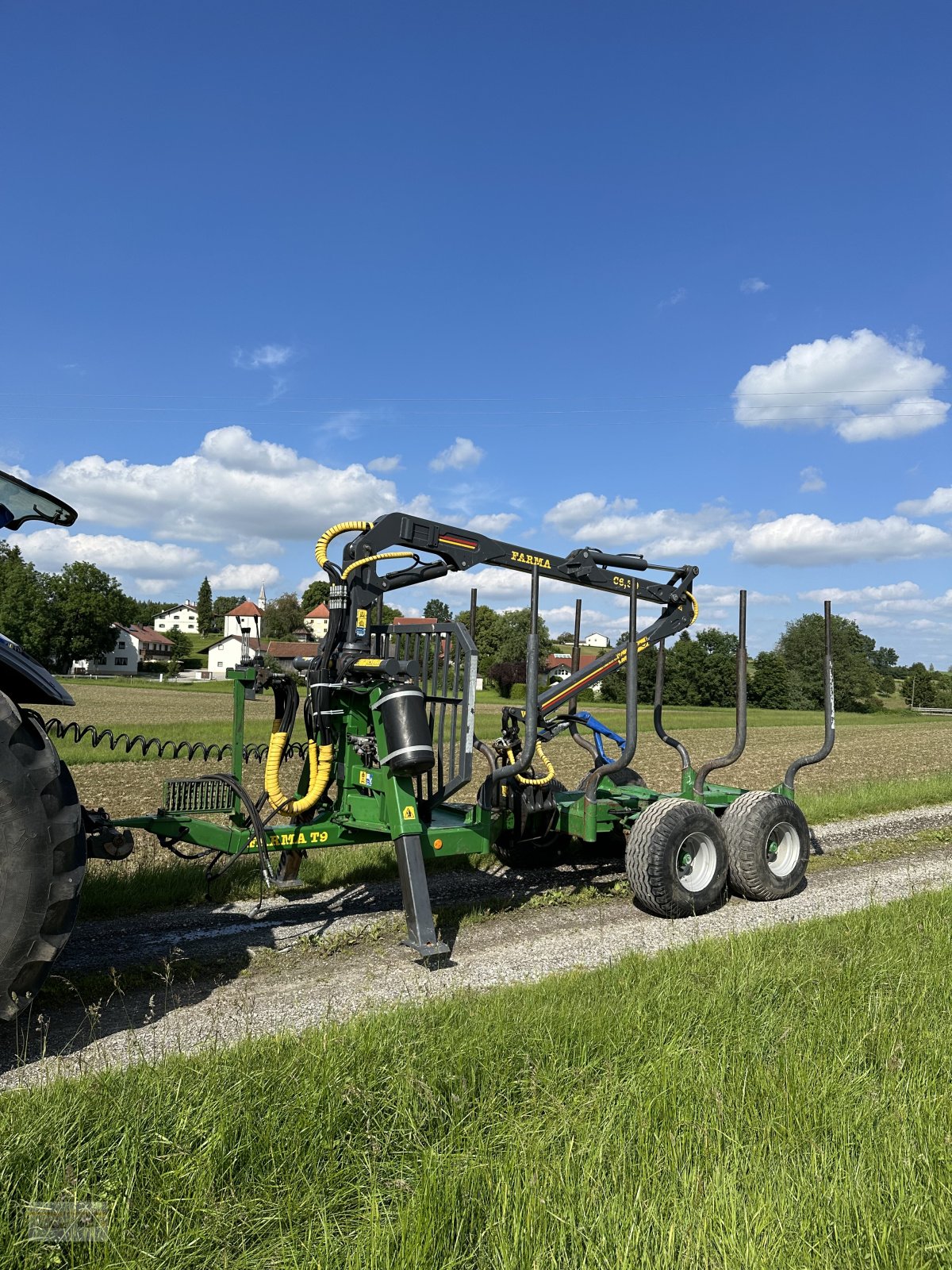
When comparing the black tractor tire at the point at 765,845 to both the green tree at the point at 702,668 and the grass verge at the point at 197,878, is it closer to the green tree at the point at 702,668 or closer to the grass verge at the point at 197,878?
the grass verge at the point at 197,878

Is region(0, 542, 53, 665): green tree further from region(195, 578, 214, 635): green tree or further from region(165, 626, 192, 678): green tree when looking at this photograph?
region(195, 578, 214, 635): green tree

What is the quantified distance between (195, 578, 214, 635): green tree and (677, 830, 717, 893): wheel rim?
139723mm

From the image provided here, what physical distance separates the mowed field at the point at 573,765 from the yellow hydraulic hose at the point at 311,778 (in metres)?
1.15

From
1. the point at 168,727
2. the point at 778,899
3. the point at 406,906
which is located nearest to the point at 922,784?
the point at 778,899

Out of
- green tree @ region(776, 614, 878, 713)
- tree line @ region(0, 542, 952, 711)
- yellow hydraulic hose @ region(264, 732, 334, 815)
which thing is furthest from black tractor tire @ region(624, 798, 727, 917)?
green tree @ region(776, 614, 878, 713)

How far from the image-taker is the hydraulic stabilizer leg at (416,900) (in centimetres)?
588

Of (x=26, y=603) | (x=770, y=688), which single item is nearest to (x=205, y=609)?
(x=26, y=603)

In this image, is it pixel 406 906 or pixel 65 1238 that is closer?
pixel 65 1238

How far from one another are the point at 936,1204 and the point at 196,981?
415cm

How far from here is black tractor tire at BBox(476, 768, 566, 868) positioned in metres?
7.82

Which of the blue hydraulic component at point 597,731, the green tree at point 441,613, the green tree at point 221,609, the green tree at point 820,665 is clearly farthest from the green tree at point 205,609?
the blue hydraulic component at point 597,731

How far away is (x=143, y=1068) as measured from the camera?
3.43m

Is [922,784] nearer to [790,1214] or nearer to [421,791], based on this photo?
[421,791]

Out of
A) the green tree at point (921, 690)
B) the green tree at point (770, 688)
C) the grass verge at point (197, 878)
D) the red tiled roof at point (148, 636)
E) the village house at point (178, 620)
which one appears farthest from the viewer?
the village house at point (178, 620)
